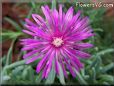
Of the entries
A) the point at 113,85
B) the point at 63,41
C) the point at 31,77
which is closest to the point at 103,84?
the point at 113,85

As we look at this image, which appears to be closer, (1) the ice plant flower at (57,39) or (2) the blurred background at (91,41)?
(1) the ice plant flower at (57,39)

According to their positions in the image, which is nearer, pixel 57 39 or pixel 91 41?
pixel 57 39

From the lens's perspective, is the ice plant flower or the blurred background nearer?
the ice plant flower

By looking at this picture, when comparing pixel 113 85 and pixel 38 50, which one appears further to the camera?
pixel 113 85

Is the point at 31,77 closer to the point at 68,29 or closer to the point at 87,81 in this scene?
the point at 87,81
